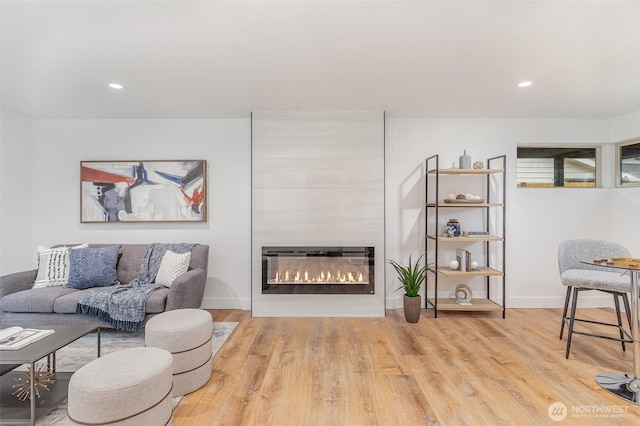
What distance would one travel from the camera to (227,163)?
3.97 metres

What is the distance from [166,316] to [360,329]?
193 centimetres

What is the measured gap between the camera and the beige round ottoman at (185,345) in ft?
6.78

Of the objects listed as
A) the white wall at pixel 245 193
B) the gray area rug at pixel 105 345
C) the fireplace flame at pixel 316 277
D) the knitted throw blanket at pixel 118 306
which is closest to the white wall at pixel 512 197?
the white wall at pixel 245 193

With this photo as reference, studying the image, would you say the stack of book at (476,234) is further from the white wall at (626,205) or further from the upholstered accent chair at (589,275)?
the white wall at (626,205)

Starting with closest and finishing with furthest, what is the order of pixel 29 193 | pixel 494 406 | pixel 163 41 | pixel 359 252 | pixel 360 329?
pixel 494 406 < pixel 163 41 < pixel 360 329 < pixel 359 252 < pixel 29 193

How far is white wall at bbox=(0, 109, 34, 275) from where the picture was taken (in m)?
3.63

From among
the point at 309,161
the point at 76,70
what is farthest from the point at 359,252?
the point at 76,70

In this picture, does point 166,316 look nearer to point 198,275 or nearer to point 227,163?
point 198,275

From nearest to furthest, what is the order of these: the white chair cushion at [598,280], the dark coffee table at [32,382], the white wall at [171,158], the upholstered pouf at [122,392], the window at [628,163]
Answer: the upholstered pouf at [122,392] < the dark coffee table at [32,382] < the white chair cushion at [598,280] < the window at [628,163] < the white wall at [171,158]

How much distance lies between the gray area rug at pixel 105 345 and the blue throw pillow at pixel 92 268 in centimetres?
54

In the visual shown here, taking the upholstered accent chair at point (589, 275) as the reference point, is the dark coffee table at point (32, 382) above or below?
below

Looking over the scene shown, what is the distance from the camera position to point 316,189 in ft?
12.0

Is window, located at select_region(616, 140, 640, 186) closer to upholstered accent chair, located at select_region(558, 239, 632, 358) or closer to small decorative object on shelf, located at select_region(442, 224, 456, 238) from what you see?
upholstered accent chair, located at select_region(558, 239, 632, 358)

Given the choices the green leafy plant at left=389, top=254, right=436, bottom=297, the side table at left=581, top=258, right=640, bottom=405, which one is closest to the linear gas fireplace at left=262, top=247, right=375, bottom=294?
the green leafy plant at left=389, top=254, right=436, bottom=297
